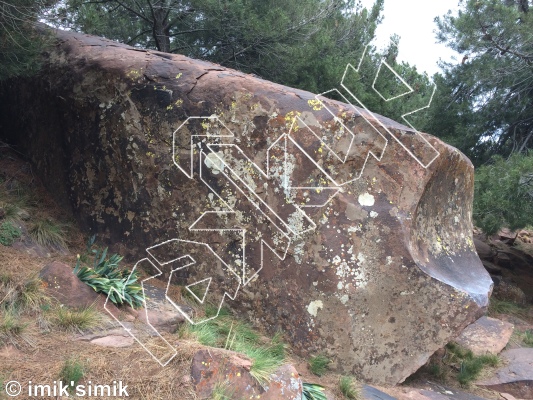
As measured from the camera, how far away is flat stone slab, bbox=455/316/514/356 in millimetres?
5668

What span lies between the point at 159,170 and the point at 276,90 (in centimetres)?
127

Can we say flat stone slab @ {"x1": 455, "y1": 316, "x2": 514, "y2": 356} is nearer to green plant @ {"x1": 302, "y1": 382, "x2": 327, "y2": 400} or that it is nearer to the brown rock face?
the brown rock face

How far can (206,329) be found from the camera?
4.05m

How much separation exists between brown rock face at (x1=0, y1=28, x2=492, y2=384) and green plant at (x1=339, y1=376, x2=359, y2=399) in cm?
28

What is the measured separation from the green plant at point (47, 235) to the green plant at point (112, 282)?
0.71m

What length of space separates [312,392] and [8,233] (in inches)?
113

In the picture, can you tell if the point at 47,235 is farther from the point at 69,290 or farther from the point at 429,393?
the point at 429,393

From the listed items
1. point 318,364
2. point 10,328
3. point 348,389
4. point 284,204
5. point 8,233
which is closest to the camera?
point 10,328

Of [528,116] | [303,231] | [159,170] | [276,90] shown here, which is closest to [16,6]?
[159,170]

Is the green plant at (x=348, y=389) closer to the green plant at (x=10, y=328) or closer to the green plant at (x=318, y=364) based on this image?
the green plant at (x=318, y=364)

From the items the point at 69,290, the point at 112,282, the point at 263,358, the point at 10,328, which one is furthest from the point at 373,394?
the point at 10,328

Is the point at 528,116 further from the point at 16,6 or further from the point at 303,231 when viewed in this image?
the point at 16,6

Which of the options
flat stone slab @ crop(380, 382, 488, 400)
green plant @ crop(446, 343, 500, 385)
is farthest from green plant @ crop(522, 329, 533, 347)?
flat stone slab @ crop(380, 382, 488, 400)

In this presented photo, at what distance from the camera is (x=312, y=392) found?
379 cm
